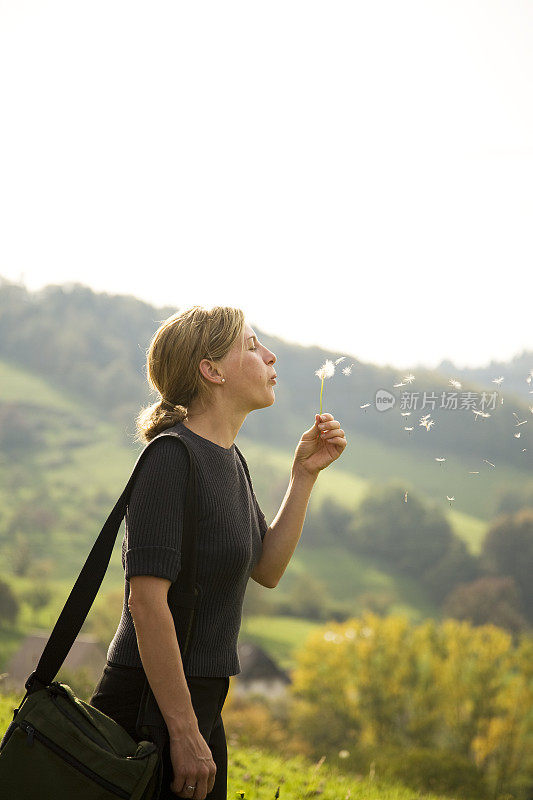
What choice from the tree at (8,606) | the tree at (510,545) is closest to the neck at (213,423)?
the tree at (8,606)

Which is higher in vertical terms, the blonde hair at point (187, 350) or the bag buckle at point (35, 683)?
the blonde hair at point (187, 350)

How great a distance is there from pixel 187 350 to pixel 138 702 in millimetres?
969

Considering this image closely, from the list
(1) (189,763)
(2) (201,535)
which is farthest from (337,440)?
(1) (189,763)

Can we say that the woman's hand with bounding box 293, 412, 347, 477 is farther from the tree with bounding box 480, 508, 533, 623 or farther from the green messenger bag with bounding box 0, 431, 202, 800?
the tree with bounding box 480, 508, 533, 623

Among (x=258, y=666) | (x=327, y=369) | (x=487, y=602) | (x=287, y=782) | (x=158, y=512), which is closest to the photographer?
(x=158, y=512)

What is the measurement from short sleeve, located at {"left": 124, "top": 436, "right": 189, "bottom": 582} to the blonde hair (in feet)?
0.84

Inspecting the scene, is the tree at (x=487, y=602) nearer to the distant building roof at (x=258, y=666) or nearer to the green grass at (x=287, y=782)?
the distant building roof at (x=258, y=666)

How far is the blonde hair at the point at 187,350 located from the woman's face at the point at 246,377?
23 millimetres

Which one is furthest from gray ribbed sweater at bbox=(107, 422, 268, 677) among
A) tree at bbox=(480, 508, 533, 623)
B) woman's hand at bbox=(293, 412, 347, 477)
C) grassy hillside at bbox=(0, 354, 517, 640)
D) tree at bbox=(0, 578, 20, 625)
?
tree at bbox=(480, 508, 533, 623)

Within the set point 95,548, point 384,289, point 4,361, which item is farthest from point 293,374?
point 95,548

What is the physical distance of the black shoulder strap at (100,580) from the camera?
6.05 ft

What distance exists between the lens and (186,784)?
1847mm

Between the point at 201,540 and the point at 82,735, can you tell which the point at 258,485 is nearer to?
the point at 201,540

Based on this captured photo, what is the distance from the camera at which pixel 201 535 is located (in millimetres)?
1978
